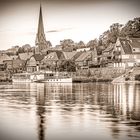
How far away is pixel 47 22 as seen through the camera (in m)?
6.55

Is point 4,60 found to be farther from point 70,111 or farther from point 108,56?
point 70,111

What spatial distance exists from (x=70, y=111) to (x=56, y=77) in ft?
6.23

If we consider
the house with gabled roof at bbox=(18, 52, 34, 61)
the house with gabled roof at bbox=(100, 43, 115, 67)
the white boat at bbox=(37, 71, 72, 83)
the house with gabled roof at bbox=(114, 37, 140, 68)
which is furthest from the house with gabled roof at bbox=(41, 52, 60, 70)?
the house with gabled roof at bbox=(114, 37, 140, 68)

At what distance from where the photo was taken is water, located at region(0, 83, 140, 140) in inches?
167

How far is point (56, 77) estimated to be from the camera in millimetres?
7148

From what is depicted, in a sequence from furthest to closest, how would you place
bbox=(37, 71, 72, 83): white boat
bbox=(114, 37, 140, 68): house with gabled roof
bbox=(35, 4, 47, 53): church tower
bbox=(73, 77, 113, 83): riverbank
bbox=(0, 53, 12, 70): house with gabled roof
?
bbox=(37, 71, 72, 83): white boat < bbox=(73, 77, 113, 83): riverbank < bbox=(0, 53, 12, 70): house with gabled roof < bbox=(114, 37, 140, 68): house with gabled roof < bbox=(35, 4, 47, 53): church tower

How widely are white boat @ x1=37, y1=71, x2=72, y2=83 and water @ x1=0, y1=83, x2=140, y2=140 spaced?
0.38ft

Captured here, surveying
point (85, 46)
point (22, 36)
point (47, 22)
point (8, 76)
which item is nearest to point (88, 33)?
point (85, 46)

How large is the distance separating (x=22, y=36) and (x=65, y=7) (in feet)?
3.02

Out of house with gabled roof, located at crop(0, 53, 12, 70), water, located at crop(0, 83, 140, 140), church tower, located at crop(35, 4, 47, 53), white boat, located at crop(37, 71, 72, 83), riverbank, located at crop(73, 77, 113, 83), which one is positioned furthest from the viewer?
white boat, located at crop(37, 71, 72, 83)

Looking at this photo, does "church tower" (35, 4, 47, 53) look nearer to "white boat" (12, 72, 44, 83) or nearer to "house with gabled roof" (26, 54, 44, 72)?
"house with gabled roof" (26, 54, 44, 72)

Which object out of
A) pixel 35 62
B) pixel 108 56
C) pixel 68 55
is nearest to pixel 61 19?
pixel 68 55

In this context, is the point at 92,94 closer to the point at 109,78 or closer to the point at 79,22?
the point at 109,78

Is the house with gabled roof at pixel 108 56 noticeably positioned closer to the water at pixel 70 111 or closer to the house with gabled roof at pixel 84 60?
the house with gabled roof at pixel 84 60
